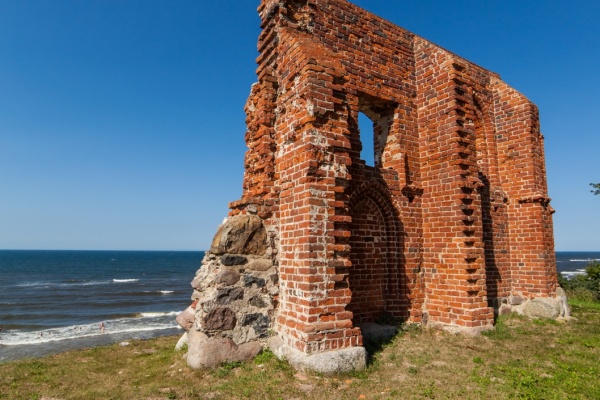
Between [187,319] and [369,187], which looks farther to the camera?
[369,187]

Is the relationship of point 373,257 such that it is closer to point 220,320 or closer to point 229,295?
point 229,295

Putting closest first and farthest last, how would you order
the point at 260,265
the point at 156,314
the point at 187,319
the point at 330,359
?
the point at 330,359 < the point at 260,265 < the point at 187,319 < the point at 156,314

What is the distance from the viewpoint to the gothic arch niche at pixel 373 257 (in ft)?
21.9

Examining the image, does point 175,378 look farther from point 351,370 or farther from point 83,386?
point 351,370

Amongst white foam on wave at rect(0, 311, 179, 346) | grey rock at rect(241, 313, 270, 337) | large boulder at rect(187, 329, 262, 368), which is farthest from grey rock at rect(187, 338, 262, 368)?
white foam on wave at rect(0, 311, 179, 346)

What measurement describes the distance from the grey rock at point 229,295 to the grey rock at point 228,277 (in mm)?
106

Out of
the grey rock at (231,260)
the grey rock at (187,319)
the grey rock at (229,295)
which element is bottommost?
the grey rock at (187,319)

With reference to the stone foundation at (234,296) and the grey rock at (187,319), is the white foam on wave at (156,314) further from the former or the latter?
the stone foundation at (234,296)

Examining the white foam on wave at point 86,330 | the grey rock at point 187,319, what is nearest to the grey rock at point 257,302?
the grey rock at point 187,319

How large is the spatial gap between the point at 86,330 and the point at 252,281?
1812 centimetres

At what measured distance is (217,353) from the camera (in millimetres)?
5281

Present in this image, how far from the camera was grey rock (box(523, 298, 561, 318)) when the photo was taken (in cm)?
858

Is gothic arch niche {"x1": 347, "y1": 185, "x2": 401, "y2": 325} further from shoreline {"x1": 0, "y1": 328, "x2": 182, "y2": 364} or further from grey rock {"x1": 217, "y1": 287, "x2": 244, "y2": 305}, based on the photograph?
shoreline {"x1": 0, "y1": 328, "x2": 182, "y2": 364}

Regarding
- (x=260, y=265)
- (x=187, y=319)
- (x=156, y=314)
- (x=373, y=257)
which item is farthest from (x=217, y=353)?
(x=156, y=314)
